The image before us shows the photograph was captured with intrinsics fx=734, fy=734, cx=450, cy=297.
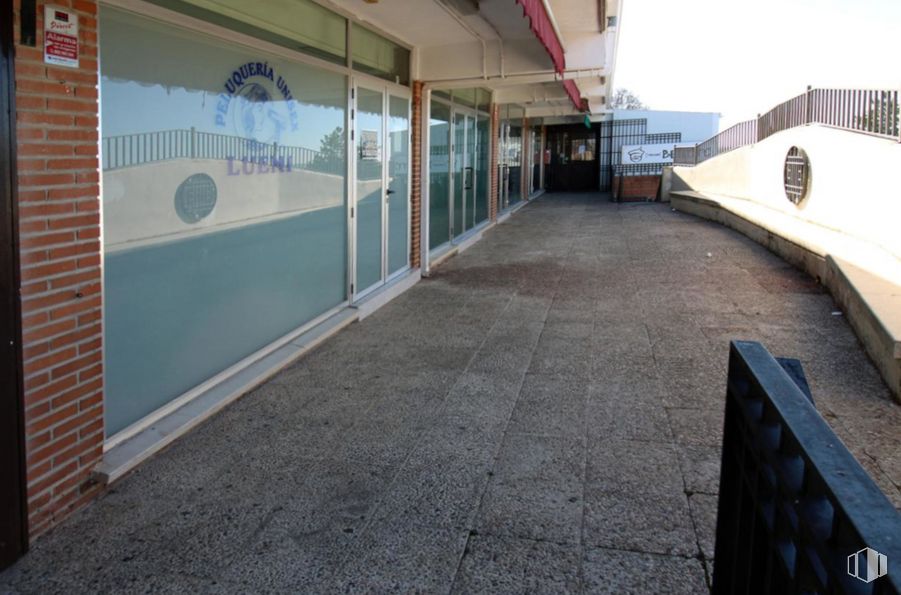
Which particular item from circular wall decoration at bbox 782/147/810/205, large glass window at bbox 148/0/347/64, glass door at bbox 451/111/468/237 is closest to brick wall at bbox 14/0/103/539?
large glass window at bbox 148/0/347/64

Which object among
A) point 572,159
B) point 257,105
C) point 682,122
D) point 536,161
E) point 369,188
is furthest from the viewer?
point 572,159

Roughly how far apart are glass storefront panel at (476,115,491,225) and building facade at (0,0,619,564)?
A: 5037 mm

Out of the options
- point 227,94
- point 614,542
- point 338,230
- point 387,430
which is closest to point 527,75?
point 338,230

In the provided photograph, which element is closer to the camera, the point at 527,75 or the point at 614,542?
the point at 614,542

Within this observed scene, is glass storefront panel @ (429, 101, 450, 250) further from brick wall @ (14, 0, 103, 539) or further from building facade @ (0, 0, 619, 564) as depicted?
brick wall @ (14, 0, 103, 539)

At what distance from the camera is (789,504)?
1224 millimetres

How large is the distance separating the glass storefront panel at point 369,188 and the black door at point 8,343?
4.33 metres

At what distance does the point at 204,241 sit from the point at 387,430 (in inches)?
65.2

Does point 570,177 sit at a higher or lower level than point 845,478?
higher

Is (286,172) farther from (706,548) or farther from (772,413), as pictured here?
(772,413)

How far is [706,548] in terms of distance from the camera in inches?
119

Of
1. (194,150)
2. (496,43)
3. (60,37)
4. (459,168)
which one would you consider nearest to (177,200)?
(194,150)

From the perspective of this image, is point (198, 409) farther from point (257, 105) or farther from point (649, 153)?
point (649, 153)

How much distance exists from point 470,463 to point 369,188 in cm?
431
